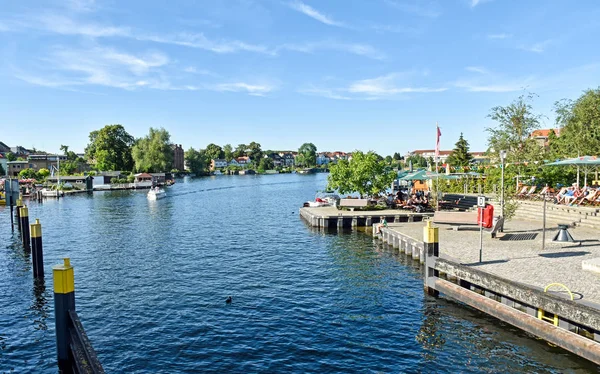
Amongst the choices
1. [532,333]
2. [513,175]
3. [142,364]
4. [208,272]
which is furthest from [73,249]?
[513,175]

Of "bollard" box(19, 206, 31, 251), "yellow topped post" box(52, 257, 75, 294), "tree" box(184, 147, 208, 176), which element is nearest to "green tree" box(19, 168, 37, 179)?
"tree" box(184, 147, 208, 176)

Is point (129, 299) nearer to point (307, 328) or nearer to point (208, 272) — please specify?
point (208, 272)

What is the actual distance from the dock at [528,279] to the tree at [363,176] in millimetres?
18461

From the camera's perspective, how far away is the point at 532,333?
1316 cm

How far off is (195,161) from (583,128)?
162 m

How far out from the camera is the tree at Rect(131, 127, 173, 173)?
135625 mm

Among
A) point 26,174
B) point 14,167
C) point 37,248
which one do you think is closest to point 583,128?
point 37,248

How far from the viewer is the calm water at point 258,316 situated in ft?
42.1

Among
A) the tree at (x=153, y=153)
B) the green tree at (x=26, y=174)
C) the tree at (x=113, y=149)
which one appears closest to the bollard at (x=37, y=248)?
the green tree at (x=26, y=174)

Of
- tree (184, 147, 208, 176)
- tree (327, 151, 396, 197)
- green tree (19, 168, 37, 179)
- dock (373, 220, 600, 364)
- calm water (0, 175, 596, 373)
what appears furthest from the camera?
tree (184, 147, 208, 176)

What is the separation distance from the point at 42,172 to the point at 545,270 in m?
129

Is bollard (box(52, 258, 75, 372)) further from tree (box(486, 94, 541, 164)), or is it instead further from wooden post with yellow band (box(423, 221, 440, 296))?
tree (box(486, 94, 541, 164))

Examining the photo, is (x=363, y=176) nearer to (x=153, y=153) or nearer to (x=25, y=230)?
(x=25, y=230)

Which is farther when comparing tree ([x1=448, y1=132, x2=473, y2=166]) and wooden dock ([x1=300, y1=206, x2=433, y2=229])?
tree ([x1=448, y1=132, x2=473, y2=166])
